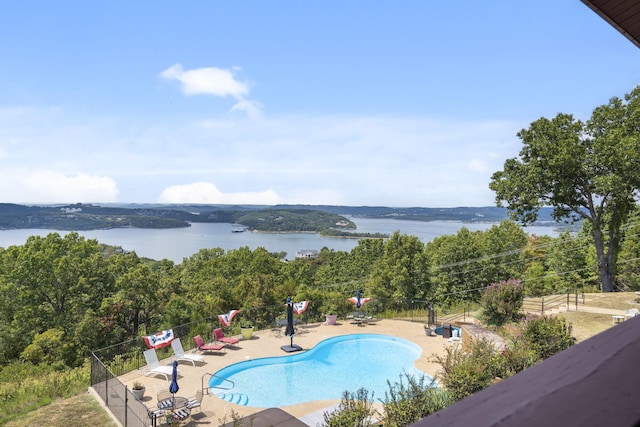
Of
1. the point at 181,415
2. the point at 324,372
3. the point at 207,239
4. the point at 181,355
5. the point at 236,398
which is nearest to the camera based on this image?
the point at 181,415

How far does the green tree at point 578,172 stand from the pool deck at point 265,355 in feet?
31.0

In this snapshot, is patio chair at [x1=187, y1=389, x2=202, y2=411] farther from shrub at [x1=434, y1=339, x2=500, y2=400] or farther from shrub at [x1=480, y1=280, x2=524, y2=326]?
shrub at [x1=480, y1=280, x2=524, y2=326]

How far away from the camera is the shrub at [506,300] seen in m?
14.3

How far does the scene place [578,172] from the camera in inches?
804

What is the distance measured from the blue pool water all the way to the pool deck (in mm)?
325

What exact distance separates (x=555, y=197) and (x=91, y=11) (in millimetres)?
22754

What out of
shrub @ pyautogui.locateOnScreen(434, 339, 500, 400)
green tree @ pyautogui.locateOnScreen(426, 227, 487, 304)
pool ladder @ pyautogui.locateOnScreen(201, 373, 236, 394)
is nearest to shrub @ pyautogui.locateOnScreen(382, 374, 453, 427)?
shrub @ pyautogui.locateOnScreen(434, 339, 500, 400)

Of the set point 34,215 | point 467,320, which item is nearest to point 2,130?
point 467,320

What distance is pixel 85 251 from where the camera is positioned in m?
27.0

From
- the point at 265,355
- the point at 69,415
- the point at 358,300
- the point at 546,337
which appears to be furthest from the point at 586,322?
the point at 69,415

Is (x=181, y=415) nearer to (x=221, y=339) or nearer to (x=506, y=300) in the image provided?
(x=221, y=339)

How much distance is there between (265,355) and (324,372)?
2.31 m

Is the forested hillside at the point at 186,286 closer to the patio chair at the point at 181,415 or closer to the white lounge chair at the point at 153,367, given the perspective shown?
the white lounge chair at the point at 153,367

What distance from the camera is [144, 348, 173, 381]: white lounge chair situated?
1279cm
